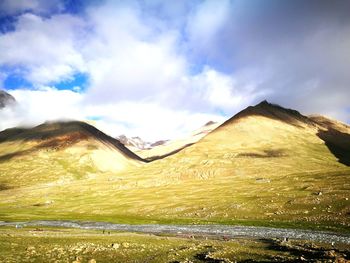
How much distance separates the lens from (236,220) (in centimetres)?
7862

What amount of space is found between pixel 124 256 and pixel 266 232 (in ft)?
109

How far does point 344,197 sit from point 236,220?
25181 mm

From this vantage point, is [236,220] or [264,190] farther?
[264,190]

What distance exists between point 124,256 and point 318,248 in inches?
815

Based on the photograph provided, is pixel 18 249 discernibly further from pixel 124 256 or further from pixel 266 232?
pixel 266 232

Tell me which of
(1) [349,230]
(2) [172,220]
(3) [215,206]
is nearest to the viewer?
(1) [349,230]

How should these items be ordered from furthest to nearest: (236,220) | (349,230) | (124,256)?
(236,220) < (349,230) < (124,256)

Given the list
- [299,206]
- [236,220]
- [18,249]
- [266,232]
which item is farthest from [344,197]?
[18,249]

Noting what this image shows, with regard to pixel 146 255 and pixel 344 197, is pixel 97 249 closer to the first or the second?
pixel 146 255

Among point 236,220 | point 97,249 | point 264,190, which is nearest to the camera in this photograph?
point 97,249

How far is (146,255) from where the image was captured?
34312 mm

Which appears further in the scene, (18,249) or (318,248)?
(318,248)

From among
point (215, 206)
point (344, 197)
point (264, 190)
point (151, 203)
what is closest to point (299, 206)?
point (344, 197)

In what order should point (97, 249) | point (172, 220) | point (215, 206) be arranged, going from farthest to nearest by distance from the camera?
point (215, 206) < point (172, 220) < point (97, 249)
